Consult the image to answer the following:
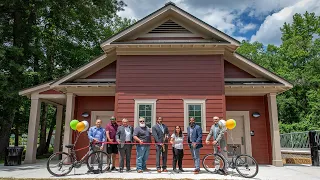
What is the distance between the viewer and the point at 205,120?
909cm

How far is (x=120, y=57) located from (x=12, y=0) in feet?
27.9

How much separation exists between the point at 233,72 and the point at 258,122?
2.43 m

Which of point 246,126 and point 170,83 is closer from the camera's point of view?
point 170,83

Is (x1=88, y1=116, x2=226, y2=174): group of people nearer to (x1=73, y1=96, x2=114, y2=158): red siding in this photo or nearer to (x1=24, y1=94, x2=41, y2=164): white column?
(x1=73, y1=96, x2=114, y2=158): red siding

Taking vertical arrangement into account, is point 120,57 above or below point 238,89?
above

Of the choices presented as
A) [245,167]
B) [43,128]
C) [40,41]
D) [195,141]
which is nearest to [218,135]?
[195,141]

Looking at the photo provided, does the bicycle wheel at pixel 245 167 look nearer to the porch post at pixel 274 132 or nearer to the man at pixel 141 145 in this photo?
the man at pixel 141 145

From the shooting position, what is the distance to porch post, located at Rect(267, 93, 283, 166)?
31.7 ft

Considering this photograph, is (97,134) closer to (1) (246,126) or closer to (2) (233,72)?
(2) (233,72)

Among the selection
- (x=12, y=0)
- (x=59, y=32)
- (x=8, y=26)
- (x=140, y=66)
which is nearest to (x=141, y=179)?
(x=140, y=66)

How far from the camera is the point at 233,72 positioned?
34.7ft

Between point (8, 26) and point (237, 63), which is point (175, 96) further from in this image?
point (8, 26)

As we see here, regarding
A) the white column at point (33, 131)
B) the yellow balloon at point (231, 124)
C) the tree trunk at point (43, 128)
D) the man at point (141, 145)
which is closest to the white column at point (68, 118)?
the white column at point (33, 131)

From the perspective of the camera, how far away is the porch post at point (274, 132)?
9648mm
